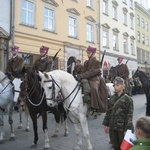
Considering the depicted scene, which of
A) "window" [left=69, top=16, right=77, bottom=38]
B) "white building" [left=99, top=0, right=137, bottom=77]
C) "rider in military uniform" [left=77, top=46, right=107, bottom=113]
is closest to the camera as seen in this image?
"rider in military uniform" [left=77, top=46, right=107, bottom=113]

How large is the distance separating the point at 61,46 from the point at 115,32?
1145 cm

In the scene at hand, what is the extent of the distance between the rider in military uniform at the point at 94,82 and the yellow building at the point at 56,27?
34.8 ft

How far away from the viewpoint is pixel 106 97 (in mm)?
6688

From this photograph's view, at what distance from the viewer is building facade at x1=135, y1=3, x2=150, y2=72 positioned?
131 feet

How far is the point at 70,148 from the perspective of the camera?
21.4 feet

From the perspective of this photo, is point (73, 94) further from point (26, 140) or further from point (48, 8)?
point (48, 8)

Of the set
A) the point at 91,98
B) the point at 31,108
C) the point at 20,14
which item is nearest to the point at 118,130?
the point at 91,98

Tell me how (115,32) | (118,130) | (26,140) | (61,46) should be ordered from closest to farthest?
1. (118,130)
2. (26,140)
3. (61,46)
4. (115,32)

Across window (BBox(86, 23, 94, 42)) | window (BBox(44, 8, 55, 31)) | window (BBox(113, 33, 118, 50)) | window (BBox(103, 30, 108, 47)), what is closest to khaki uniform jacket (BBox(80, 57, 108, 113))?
window (BBox(44, 8, 55, 31))

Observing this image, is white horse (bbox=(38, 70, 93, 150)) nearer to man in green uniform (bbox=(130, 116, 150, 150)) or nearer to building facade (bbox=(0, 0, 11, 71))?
man in green uniform (bbox=(130, 116, 150, 150))

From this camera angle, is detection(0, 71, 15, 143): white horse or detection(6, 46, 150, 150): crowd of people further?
detection(0, 71, 15, 143): white horse

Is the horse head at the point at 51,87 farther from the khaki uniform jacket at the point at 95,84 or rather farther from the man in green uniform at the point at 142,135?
the man in green uniform at the point at 142,135

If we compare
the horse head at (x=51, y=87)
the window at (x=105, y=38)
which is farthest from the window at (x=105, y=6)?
the horse head at (x=51, y=87)

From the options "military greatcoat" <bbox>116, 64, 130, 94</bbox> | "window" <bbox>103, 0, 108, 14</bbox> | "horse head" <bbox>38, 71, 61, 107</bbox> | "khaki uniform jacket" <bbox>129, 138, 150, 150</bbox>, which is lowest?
"khaki uniform jacket" <bbox>129, 138, 150, 150</bbox>
